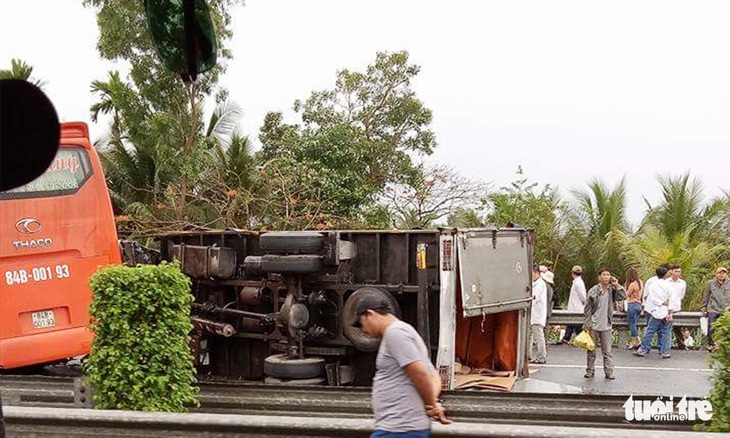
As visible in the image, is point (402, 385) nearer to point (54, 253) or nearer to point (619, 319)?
point (54, 253)

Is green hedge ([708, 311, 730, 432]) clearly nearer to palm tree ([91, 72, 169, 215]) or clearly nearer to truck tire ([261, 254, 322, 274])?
truck tire ([261, 254, 322, 274])

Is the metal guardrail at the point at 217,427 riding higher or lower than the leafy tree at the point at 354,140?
lower

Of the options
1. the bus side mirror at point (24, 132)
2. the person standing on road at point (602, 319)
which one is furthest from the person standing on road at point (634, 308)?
the bus side mirror at point (24, 132)

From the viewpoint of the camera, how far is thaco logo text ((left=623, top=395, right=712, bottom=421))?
8.10m

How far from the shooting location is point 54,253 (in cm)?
1051

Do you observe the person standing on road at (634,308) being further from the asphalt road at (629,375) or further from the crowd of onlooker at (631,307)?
the asphalt road at (629,375)

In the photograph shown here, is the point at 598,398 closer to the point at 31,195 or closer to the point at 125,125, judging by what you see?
the point at 31,195

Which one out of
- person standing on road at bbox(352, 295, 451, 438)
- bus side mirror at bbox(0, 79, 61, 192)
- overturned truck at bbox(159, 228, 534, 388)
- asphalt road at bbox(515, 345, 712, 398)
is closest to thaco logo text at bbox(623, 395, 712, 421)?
asphalt road at bbox(515, 345, 712, 398)

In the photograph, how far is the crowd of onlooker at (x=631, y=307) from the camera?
12.3m

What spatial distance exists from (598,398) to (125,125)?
735 inches

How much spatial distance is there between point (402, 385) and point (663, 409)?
5.07 meters

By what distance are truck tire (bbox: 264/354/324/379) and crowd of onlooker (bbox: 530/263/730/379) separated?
14.3 feet

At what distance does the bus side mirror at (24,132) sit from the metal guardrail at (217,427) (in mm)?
4279

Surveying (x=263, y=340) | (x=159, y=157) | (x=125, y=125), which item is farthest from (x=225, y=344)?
(x=125, y=125)
